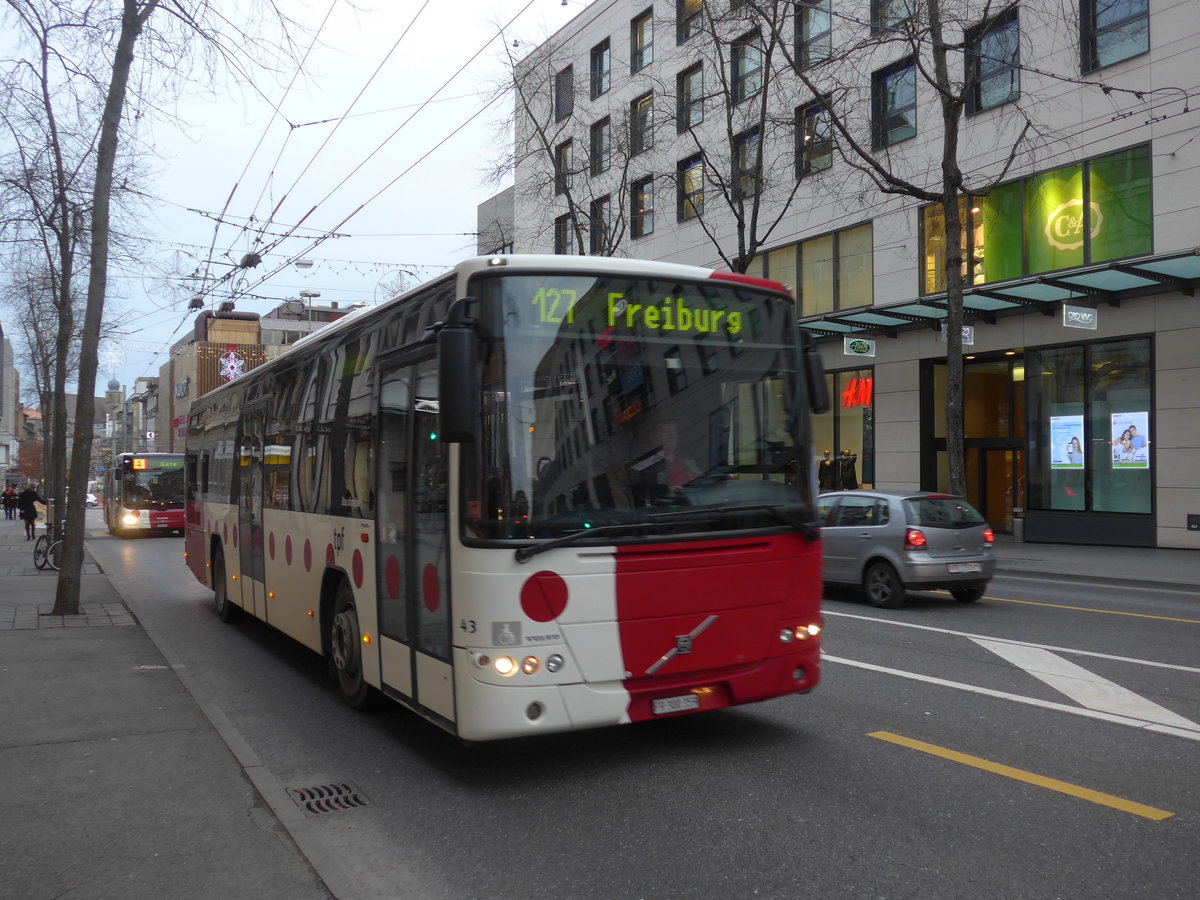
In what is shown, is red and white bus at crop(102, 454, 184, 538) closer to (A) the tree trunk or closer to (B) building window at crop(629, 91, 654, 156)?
(B) building window at crop(629, 91, 654, 156)

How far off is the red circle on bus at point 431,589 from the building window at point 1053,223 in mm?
19653

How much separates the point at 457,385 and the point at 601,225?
82.7ft

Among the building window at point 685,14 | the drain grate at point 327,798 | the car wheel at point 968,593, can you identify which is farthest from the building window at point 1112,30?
the drain grate at point 327,798

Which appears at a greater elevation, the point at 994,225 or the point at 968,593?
the point at 994,225

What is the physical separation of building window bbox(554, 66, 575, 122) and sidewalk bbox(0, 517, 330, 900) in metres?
23.1

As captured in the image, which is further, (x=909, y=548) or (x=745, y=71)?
(x=745, y=71)

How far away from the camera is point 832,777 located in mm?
5535

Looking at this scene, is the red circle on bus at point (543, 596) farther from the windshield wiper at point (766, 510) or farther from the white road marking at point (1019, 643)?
the white road marking at point (1019, 643)

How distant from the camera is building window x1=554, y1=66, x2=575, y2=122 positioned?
28750mm

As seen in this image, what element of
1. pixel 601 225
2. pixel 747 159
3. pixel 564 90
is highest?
pixel 564 90

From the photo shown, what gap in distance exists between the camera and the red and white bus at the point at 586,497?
5262 mm

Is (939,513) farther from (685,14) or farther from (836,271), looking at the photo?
(685,14)

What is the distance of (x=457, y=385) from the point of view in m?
5.02

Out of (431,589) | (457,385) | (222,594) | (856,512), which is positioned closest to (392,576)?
(431,589)
